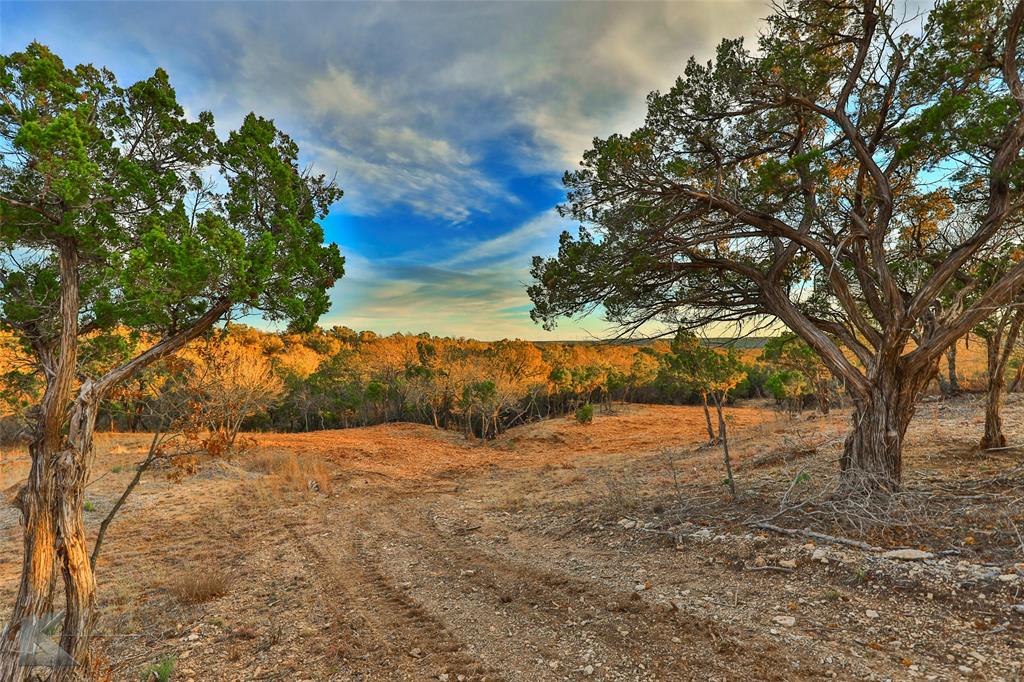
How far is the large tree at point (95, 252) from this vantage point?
401cm

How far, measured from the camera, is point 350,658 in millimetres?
Result: 4473

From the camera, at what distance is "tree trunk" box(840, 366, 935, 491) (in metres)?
6.86

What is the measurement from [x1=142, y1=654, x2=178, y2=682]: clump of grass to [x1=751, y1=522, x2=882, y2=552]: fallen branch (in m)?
7.20

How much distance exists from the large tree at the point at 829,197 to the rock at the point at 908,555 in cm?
188

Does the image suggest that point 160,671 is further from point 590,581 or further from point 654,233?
point 654,233

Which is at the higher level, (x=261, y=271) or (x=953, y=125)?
(x=953, y=125)

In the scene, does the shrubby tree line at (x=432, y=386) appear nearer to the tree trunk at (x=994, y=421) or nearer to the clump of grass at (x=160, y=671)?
the tree trunk at (x=994, y=421)

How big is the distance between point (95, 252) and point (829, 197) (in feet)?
33.2

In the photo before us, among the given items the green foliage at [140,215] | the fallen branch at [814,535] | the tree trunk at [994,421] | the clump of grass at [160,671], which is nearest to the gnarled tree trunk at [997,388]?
the tree trunk at [994,421]

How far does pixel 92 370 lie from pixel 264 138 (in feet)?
13.4

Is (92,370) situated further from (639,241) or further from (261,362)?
(261,362)

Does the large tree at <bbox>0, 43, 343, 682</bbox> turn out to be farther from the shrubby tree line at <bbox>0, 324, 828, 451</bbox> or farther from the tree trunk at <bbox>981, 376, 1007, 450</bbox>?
the shrubby tree line at <bbox>0, 324, 828, 451</bbox>

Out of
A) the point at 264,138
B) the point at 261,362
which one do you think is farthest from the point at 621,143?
the point at 261,362

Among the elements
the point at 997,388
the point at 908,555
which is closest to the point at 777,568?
the point at 908,555
